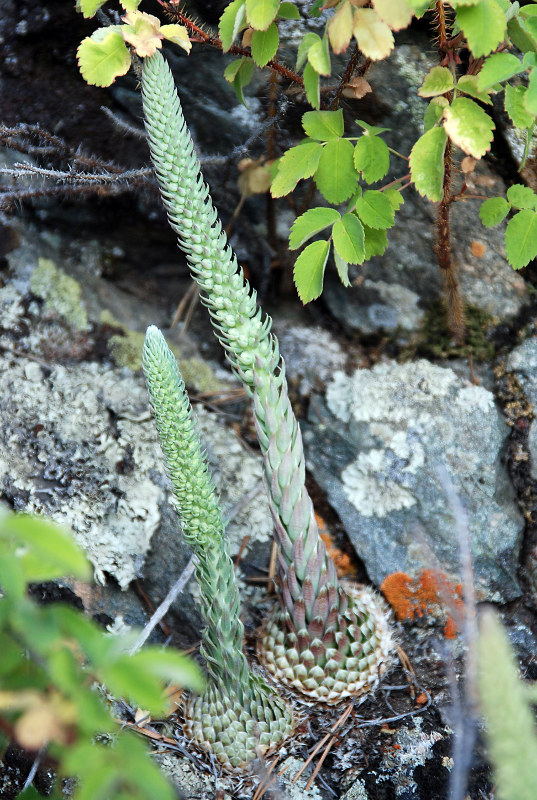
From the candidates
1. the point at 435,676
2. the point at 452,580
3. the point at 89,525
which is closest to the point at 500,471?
the point at 452,580

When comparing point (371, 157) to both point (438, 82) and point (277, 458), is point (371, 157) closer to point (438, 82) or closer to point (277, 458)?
point (438, 82)

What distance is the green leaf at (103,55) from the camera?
1508 millimetres

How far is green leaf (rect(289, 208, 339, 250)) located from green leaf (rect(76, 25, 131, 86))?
56cm

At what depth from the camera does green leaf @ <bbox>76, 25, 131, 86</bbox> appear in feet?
4.95

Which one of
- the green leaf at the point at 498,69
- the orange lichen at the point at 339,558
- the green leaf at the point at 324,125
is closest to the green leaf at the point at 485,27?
the green leaf at the point at 498,69

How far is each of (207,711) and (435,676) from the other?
61cm

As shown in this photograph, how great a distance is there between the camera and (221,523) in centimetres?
149

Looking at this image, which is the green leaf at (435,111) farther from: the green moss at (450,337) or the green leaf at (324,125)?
the green moss at (450,337)

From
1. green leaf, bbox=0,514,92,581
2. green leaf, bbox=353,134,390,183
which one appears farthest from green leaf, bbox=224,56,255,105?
green leaf, bbox=0,514,92,581

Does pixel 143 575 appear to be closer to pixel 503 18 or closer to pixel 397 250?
pixel 397 250

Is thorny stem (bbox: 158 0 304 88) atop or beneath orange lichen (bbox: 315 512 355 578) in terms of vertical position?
atop

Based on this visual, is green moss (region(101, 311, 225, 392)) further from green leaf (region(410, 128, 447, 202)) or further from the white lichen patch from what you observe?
green leaf (region(410, 128, 447, 202))

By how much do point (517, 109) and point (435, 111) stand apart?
191 millimetres

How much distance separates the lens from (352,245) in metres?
1.63
